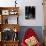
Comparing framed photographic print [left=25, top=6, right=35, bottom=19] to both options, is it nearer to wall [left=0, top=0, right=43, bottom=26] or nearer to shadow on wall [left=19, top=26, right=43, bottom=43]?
wall [left=0, top=0, right=43, bottom=26]

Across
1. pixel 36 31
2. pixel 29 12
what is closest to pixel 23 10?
pixel 29 12

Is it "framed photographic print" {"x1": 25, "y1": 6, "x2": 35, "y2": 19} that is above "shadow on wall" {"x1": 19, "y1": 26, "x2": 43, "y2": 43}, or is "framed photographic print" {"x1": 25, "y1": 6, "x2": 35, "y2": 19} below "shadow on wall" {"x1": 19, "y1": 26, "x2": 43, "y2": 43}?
above

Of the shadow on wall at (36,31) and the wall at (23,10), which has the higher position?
the wall at (23,10)

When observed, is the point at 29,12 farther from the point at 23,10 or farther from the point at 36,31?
the point at 36,31

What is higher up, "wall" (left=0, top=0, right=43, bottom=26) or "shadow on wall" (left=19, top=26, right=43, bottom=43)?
"wall" (left=0, top=0, right=43, bottom=26)

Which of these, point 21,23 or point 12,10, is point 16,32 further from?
point 12,10

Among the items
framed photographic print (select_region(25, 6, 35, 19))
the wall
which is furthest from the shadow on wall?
framed photographic print (select_region(25, 6, 35, 19))

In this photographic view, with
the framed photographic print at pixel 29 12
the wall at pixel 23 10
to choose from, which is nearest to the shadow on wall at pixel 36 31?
the wall at pixel 23 10

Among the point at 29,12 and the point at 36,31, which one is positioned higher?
the point at 29,12

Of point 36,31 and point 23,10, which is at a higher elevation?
point 23,10

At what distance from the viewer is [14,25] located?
5.43 meters

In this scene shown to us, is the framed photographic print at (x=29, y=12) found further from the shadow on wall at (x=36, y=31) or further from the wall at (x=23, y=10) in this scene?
the shadow on wall at (x=36, y=31)

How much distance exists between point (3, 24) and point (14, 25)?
388mm

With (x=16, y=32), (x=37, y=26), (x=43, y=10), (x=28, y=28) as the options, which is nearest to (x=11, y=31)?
(x=16, y=32)
